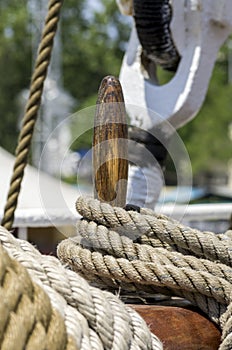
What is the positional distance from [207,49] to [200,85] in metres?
0.08

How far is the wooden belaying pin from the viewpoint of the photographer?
986mm

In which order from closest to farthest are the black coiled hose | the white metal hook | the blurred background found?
the black coiled hose → the white metal hook → the blurred background

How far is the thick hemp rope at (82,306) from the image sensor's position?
0.72 m

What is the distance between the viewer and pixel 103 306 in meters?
0.76

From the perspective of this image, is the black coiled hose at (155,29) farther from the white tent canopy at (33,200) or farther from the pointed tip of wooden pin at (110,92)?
the pointed tip of wooden pin at (110,92)

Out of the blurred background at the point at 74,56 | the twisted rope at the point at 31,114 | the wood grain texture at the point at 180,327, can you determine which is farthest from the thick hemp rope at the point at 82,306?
the blurred background at the point at 74,56

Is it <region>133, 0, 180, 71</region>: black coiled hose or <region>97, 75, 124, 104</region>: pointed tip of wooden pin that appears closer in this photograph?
<region>97, 75, 124, 104</region>: pointed tip of wooden pin

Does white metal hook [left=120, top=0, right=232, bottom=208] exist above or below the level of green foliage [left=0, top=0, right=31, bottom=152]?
above

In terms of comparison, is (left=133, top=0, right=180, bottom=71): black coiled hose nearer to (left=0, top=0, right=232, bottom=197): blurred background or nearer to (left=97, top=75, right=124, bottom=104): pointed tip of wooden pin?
(left=97, top=75, right=124, bottom=104): pointed tip of wooden pin

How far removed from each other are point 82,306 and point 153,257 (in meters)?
0.25

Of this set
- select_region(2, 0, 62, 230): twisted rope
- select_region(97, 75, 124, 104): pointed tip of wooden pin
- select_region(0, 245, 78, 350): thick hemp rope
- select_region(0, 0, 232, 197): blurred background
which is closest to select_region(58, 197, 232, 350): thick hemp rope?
select_region(97, 75, 124, 104): pointed tip of wooden pin

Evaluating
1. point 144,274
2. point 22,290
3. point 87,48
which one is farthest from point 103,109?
point 87,48

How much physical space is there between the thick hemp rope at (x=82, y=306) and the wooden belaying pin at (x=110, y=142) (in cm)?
23

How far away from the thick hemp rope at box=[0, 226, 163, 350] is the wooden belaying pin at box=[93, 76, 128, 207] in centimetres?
23
